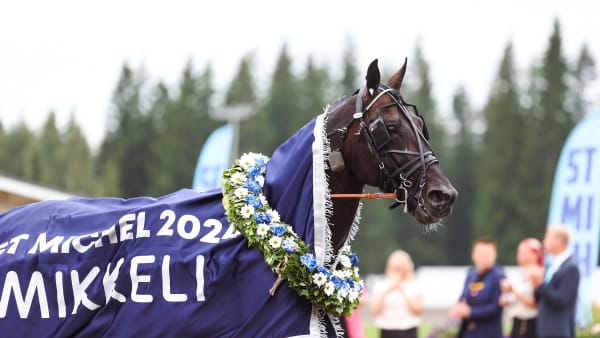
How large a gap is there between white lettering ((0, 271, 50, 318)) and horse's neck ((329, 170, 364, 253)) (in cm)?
180

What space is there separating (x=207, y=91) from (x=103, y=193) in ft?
28.7

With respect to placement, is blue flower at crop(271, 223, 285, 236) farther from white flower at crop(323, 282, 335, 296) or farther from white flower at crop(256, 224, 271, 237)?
white flower at crop(323, 282, 335, 296)

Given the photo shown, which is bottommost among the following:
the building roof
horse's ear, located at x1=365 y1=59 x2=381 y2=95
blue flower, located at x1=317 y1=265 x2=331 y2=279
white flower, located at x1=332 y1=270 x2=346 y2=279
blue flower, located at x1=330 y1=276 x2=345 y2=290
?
blue flower, located at x1=330 y1=276 x2=345 y2=290

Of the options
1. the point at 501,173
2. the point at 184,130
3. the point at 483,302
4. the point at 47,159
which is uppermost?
the point at 184,130

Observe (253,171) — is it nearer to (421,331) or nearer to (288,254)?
(288,254)

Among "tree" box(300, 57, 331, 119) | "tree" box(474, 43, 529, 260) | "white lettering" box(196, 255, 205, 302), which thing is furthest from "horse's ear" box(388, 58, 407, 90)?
"tree" box(300, 57, 331, 119)

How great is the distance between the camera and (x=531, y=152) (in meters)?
36.3

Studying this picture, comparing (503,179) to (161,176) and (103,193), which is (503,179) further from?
(103,193)

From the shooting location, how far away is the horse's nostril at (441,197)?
375 cm

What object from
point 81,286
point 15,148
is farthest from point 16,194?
point 15,148

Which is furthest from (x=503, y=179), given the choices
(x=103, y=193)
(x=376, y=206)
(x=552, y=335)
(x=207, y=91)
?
(x=552, y=335)

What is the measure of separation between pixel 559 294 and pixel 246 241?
14.5 feet

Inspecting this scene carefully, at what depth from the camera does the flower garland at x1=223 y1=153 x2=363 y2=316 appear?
3.84 m

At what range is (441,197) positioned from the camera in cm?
378
